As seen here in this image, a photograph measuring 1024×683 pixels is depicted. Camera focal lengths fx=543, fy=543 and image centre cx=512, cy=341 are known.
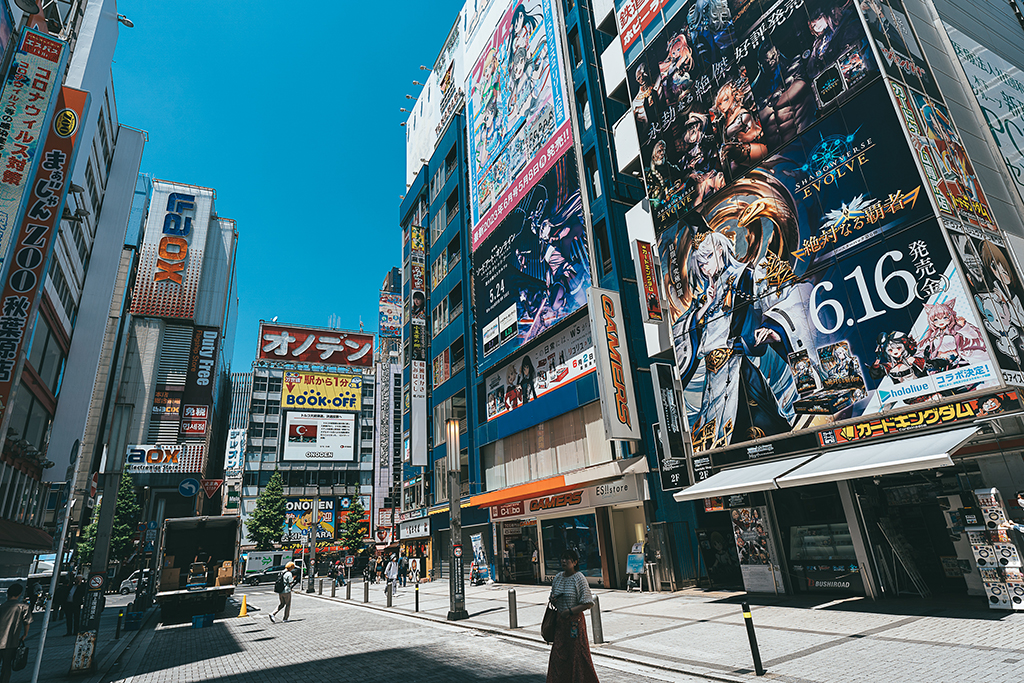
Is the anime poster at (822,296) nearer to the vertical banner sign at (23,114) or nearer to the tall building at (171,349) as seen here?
the vertical banner sign at (23,114)

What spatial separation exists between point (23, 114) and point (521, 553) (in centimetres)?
2663

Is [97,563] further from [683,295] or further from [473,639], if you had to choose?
[683,295]

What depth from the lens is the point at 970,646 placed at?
26.5 feet

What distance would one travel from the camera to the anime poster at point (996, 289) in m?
11.4

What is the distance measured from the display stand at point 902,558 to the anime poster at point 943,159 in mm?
7840

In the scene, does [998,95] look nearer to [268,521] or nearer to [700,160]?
[700,160]

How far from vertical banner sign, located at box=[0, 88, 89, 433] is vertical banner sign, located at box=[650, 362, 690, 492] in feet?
64.7

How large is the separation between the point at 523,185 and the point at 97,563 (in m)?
29.5

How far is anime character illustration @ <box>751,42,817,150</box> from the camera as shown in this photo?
613 inches

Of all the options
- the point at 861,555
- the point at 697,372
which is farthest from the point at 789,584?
the point at 697,372

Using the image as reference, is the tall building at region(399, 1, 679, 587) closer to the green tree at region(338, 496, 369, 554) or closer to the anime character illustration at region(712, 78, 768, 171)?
the anime character illustration at region(712, 78, 768, 171)

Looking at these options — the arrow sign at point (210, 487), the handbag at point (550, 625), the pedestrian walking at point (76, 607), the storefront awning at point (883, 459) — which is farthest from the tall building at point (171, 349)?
the handbag at point (550, 625)

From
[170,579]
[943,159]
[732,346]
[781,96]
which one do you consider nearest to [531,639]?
[732,346]

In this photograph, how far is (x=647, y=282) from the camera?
20.4 metres
